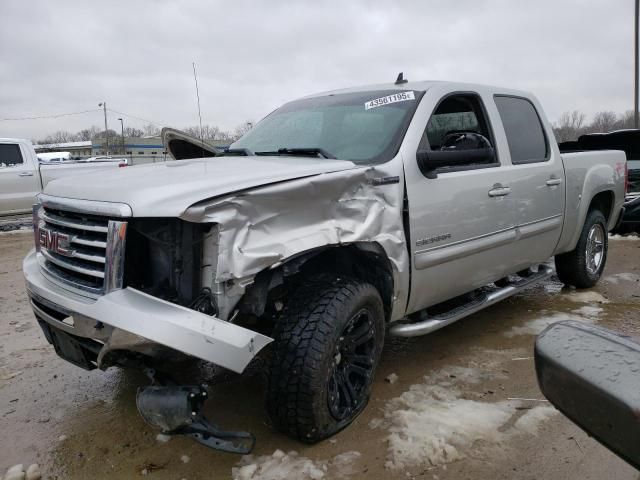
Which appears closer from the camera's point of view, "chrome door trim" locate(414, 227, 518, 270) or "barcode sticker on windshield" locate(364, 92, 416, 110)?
"chrome door trim" locate(414, 227, 518, 270)

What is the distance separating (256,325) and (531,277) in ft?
8.96

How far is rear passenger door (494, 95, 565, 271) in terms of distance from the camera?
411cm

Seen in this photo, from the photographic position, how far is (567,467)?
2.51 m

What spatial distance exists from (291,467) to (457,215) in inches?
73.4

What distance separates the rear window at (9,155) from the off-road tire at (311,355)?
1069 cm

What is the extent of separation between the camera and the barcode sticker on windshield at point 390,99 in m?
3.52

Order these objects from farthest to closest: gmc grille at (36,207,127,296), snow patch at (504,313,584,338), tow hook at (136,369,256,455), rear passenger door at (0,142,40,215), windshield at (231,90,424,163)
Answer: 1. rear passenger door at (0,142,40,215)
2. snow patch at (504,313,584,338)
3. windshield at (231,90,424,163)
4. gmc grille at (36,207,127,296)
5. tow hook at (136,369,256,455)

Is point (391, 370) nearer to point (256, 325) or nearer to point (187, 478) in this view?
point (256, 325)

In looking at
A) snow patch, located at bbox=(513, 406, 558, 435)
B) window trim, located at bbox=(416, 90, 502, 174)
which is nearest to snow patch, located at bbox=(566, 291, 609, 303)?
window trim, located at bbox=(416, 90, 502, 174)

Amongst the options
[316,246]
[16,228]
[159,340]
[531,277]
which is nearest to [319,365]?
[316,246]

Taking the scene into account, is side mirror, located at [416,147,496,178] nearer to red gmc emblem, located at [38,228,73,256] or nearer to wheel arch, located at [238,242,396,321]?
wheel arch, located at [238,242,396,321]

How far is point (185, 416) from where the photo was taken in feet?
7.00

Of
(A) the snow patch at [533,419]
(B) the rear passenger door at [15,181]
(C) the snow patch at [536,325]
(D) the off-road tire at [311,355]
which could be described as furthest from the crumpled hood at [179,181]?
(B) the rear passenger door at [15,181]

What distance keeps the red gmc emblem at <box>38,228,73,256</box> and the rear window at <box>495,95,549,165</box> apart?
3179 millimetres
